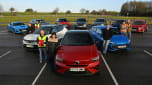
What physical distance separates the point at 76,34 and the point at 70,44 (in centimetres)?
81

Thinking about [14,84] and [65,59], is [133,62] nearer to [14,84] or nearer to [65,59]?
[65,59]

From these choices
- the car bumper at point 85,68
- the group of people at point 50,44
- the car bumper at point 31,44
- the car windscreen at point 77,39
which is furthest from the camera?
the car bumper at point 31,44

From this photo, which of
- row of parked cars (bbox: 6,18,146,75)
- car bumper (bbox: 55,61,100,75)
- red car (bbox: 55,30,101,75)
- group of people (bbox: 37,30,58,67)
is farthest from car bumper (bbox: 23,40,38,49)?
car bumper (bbox: 55,61,100,75)

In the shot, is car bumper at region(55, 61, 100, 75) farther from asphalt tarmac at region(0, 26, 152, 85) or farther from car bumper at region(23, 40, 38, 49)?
car bumper at region(23, 40, 38, 49)

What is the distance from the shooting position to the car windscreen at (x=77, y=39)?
19.8 ft

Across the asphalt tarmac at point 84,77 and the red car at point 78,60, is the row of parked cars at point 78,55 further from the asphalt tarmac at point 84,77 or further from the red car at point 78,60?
the asphalt tarmac at point 84,77

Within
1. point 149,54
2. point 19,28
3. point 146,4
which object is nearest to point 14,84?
point 149,54

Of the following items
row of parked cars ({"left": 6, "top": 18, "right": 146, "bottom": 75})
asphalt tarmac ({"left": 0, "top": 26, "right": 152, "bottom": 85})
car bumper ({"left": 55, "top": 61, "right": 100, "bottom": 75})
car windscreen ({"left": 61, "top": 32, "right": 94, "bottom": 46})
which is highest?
A: car windscreen ({"left": 61, "top": 32, "right": 94, "bottom": 46})

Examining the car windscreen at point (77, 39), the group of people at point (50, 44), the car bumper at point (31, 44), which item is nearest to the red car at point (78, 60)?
the car windscreen at point (77, 39)

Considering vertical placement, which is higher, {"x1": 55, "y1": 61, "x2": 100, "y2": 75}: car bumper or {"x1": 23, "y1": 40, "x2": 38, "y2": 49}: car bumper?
{"x1": 23, "y1": 40, "x2": 38, "y2": 49}: car bumper

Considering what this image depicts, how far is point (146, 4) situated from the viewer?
8694 cm

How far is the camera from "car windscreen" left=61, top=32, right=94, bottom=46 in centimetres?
604

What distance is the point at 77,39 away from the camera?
6.32 metres

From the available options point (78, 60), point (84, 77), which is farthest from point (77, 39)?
point (84, 77)
